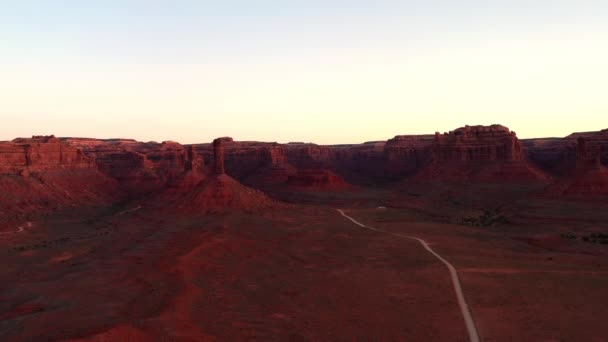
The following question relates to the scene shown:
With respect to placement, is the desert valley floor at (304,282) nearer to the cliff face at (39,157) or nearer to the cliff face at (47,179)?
the cliff face at (47,179)

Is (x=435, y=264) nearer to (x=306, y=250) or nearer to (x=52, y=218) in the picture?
(x=306, y=250)

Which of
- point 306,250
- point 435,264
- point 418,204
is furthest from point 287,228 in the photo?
point 418,204

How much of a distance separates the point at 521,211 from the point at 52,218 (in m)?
70.9

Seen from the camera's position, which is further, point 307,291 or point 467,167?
point 467,167

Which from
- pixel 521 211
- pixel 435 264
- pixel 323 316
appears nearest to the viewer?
pixel 323 316

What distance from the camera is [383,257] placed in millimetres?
39062

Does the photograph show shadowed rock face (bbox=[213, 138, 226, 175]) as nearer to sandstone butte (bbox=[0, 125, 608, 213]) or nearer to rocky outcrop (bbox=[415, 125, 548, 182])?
sandstone butte (bbox=[0, 125, 608, 213])

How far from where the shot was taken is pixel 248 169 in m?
165

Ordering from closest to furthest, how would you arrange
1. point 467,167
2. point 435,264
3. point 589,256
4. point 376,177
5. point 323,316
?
point 323,316
point 435,264
point 589,256
point 467,167
point 376,177

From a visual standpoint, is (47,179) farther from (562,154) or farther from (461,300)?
(562,154)

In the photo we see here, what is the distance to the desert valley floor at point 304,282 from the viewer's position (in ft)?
71.1

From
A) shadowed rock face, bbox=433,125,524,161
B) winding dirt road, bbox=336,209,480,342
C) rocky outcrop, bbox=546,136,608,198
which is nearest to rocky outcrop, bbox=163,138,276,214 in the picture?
winding dirt road, bbox=336,209,480,342

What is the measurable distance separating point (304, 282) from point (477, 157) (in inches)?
4402

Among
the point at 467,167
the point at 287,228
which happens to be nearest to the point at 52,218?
the point at 287,228
